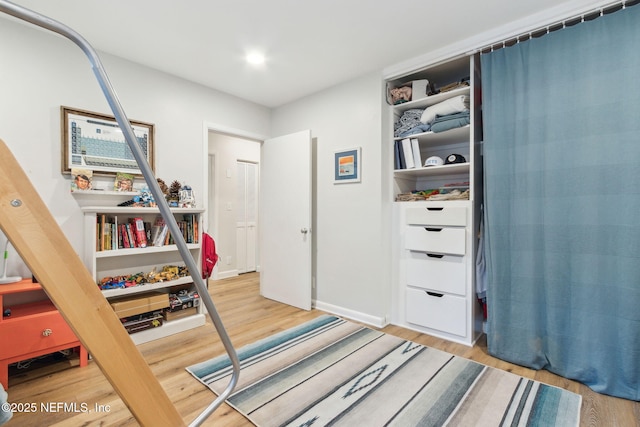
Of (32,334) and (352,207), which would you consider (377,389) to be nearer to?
(352,207)

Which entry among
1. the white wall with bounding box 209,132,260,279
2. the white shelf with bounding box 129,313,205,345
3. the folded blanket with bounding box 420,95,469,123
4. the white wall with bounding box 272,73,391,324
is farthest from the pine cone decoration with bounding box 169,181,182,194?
the folded blanket with bounding box 420,95,469,123

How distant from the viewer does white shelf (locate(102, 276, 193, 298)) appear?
2.31 m

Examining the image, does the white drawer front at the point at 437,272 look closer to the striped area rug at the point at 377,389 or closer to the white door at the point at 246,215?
the striped area rug at the point at 377,389

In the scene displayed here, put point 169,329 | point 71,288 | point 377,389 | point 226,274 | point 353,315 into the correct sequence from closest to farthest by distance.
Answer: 1. point 71,288
2. point 377,389
3. point 169,329
4. point 353,315
5. point 226,274

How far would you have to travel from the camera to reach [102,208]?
224cm

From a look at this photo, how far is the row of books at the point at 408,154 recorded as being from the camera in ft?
8.91

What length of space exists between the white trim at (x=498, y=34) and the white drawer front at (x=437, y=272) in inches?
63.7

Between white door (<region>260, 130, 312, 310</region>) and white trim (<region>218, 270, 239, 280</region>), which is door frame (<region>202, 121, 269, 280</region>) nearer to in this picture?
white door (<region>260, 130, 312, 310</region>)

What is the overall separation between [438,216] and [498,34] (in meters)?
1.38

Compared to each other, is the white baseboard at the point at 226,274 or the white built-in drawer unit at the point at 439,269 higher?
the white built-in drawer unit at the point at 439,269

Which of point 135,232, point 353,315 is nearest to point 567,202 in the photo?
point 353,315

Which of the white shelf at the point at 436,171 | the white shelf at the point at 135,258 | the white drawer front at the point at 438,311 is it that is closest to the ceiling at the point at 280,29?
the white shelf at the point at 436,171

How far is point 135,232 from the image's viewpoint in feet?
8.27

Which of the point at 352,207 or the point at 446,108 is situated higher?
the point at 446,108
